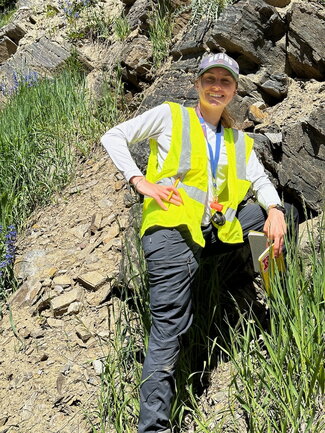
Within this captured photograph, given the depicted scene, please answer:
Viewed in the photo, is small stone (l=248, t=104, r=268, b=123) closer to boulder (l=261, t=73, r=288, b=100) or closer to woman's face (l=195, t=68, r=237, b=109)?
boulder (l=261, t=73, r=288, b=100)

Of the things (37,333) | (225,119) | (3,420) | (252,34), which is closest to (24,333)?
(37,333)

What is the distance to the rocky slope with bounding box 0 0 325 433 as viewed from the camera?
3.26 metres

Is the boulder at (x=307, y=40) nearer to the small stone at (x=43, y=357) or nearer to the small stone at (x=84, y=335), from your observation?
the small stone at (x=84, y=335)

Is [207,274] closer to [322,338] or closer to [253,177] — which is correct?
[253,177]

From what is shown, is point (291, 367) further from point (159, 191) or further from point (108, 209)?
point (108, 209)

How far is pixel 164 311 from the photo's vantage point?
2.67 metres

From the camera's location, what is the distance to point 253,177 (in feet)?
10.2

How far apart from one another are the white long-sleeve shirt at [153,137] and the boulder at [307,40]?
1.73 meters

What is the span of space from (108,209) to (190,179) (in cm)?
185

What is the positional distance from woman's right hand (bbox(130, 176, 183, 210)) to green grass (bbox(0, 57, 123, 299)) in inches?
80.5

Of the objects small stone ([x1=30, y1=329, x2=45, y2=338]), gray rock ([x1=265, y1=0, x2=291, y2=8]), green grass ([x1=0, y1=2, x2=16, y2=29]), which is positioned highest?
green grass ([x1=0, y1=2, x2=16, y2=29])

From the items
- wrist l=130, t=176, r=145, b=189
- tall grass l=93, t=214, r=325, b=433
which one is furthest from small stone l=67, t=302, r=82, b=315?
wrist l=130, t=176, r=145, b=189

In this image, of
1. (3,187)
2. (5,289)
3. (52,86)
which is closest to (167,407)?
(5,289)

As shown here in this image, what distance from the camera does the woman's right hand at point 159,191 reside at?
8.75 ft
